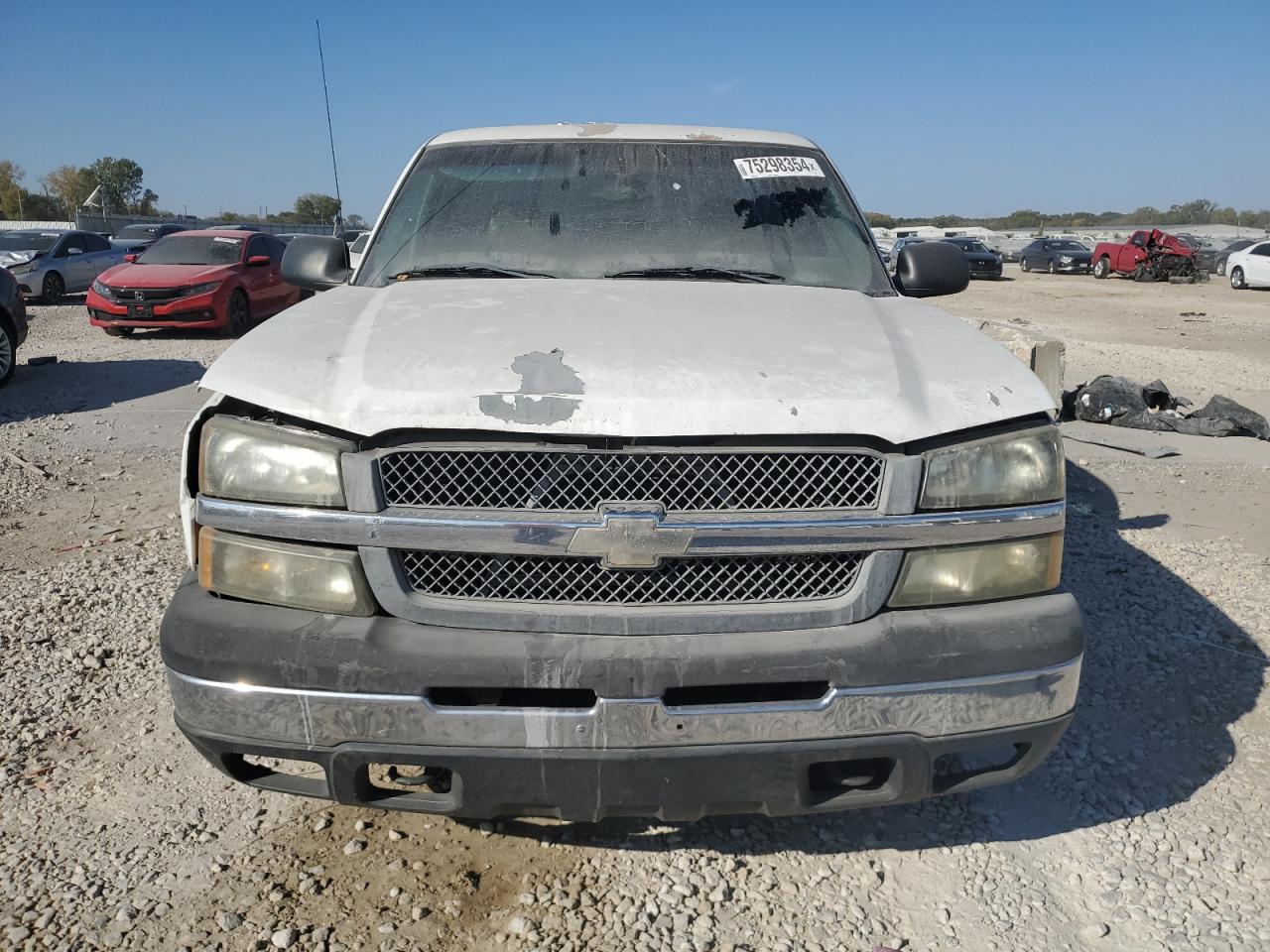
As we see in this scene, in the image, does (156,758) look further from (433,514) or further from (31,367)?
(31,367)

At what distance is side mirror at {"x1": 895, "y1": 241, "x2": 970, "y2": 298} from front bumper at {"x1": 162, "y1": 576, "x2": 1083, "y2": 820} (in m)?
1.88

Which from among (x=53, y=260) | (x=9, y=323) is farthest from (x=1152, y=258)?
(x=9, y=323)

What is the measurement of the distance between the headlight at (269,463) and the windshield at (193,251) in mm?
13885

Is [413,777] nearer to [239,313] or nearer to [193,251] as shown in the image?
[239,313]

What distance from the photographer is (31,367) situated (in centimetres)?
1090

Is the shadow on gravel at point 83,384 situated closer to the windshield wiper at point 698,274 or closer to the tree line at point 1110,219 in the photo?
the windshield wiper at point 698,274

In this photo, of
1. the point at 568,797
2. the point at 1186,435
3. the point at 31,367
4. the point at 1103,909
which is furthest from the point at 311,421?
the point at 31,367

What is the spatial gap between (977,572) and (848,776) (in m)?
0.54

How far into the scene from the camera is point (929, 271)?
3.66 meters

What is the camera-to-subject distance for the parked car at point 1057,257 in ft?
123

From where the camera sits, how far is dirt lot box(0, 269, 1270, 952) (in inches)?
90.6

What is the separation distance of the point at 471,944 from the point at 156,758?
1.34 m

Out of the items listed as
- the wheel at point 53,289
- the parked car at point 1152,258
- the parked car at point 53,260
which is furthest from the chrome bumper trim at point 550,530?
the parked car at point 1152,258

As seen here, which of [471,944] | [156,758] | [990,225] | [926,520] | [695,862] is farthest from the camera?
[990,225]
